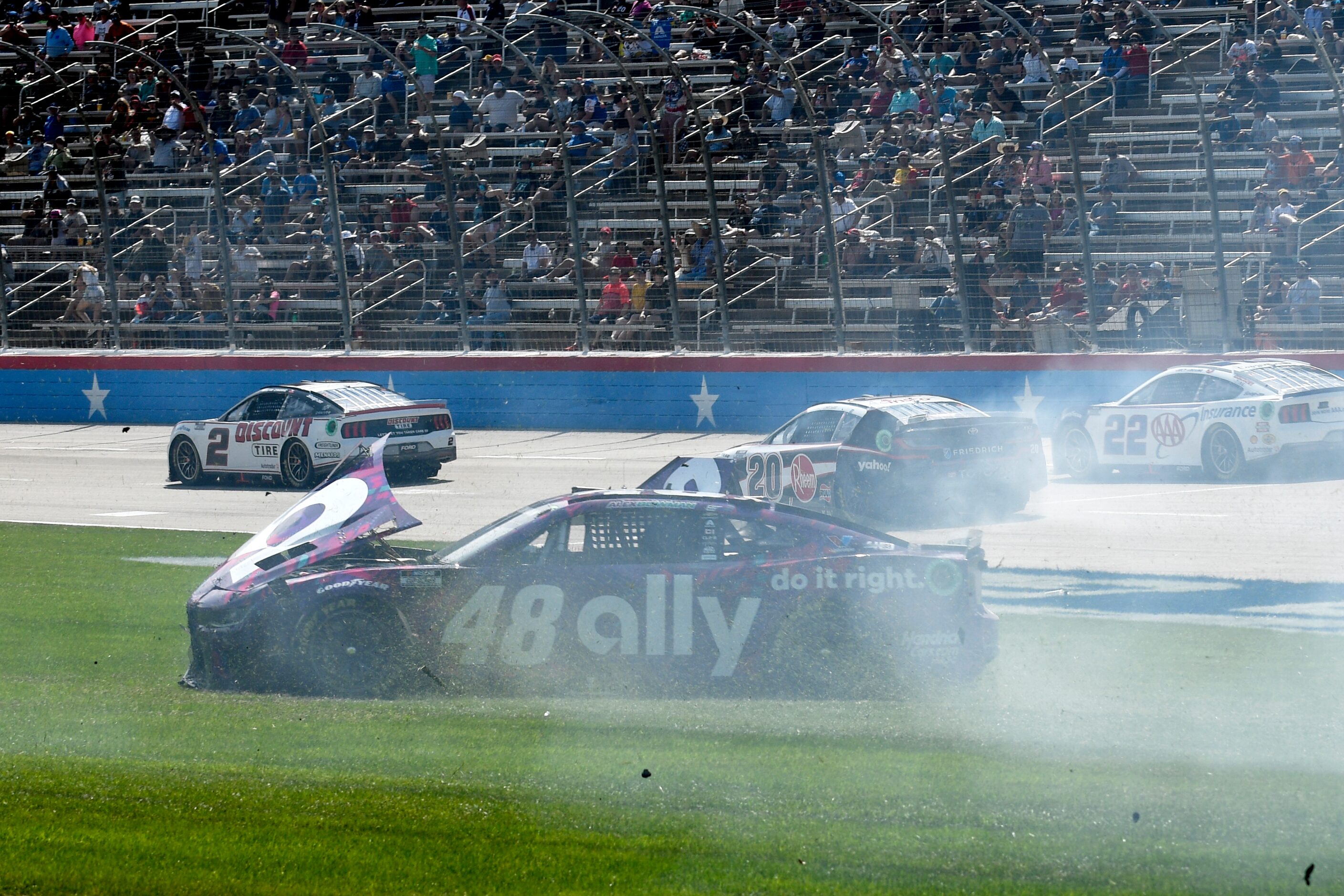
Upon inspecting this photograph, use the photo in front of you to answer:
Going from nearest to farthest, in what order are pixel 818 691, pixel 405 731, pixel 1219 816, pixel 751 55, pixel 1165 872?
pixel 1165 872, pixel 1219 816, pixel 405 731, pixel 818 691, pixel 751 55

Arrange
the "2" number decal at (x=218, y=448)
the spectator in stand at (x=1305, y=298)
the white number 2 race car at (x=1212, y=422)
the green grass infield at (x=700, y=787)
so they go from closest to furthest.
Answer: the green grass infield at (x=700, y=787), the white number 2 race car at (x=1212, y=422), the spectator in stand at (x=1305, y=298), the "2" number decal at (x=218, y=448)

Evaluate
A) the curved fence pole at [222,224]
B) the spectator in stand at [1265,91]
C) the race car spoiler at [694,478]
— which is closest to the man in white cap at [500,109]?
the curved fence pole at [222,224]

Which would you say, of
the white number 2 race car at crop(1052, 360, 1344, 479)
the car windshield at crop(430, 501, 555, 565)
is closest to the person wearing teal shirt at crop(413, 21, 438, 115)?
the white number 2 race car at crop(1052, 360, 1344, 479)

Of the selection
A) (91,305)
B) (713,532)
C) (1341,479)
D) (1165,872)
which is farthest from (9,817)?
(91,305)

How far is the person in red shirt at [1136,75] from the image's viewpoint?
71.1 ft

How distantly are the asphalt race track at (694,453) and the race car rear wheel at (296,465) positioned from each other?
0.24 m

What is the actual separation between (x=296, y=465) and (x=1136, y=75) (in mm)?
12769

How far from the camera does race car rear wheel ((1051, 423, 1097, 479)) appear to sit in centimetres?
1770

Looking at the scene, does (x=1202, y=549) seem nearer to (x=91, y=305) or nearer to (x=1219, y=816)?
(x=1219, y=816)

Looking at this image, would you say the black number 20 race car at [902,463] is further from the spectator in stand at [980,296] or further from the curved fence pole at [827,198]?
the curved fence pole at [827,198]

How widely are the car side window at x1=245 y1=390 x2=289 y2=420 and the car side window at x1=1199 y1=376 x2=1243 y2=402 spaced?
35.5 ft

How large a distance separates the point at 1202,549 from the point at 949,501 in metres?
2.47

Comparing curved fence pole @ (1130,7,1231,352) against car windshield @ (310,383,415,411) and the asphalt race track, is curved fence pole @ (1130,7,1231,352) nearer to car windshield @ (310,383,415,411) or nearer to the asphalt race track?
the asphalt race track

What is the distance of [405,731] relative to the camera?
7438mm
